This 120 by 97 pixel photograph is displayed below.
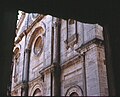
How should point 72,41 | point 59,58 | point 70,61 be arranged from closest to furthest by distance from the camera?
point 70,61, point 72,41, point 59,58

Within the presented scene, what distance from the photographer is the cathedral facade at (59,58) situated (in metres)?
10.8

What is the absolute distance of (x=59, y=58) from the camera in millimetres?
13750

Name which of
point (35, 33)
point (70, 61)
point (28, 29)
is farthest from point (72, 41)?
point (28, 29)

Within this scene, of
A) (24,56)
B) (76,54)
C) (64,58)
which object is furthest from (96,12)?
(24,56)

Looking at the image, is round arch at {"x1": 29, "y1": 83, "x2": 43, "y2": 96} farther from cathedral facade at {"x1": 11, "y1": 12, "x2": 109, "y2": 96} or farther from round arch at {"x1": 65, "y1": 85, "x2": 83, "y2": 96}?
round arch at {"x1": 65, "y1": 85, "x2": 83, "y2": 96}

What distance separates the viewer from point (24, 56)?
18.5 m

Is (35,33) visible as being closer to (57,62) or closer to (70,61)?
(57,62)

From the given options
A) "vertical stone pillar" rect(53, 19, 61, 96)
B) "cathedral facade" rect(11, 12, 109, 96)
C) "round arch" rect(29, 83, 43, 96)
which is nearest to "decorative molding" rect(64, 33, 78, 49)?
"cathedral facade" rect(11, 12, 109, 96)

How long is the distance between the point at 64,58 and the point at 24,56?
233 inches

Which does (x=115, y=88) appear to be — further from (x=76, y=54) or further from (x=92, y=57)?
(x=76, y=54)

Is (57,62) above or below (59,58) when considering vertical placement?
below

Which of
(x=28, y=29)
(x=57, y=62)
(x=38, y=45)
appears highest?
(x=28, y=29)

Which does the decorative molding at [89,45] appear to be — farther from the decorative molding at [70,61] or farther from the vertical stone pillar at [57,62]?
the vertical stone pillar at [57,62]

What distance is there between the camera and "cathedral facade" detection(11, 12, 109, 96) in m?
10.8
